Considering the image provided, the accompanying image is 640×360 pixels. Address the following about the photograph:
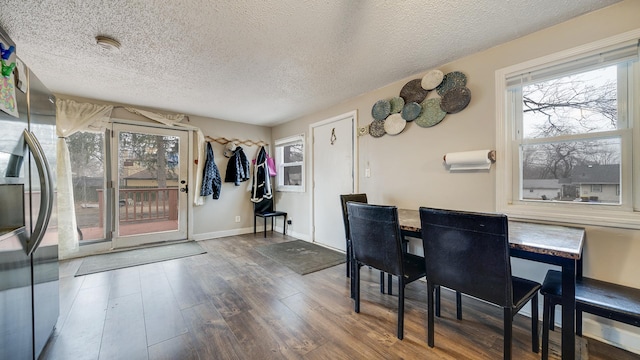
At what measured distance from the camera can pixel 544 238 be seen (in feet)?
4.62

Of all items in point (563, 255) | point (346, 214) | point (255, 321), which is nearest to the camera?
point (563, 255)

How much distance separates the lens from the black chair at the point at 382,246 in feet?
5.48

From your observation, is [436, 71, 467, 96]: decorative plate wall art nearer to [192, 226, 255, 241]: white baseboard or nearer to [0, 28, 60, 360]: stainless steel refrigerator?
[0, 28, 60, 360]: stainless steel refrigerator

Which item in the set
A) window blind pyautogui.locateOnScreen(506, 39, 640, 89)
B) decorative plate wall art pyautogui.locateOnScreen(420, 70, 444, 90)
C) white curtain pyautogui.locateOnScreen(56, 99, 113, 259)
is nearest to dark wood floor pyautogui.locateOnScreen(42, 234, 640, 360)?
white curtain pyautogui.locateOnScreen(56, 99, 113, 259)

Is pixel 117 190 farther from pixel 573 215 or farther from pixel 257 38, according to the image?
pixel 573 215

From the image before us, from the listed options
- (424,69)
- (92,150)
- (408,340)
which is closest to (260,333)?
(408,340)

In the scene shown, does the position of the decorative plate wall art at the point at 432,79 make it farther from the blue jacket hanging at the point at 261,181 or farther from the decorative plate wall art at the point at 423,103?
the blue jacket hanging at the point at 261,181

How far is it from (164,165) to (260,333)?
3.38 metres

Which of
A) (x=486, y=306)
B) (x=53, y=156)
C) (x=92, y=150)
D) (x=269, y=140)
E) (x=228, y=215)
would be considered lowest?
(x=486, y=306)

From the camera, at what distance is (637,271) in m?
1.51

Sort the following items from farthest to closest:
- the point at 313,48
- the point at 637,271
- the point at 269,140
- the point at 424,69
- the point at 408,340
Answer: the point at 269,140
the point at 424,69
the point at 313,48
the point at 408,340
the point at 637,271

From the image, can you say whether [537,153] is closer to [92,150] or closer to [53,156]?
[53,156]

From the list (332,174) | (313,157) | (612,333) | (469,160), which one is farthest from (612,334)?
(313,157)

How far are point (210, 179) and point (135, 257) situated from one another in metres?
1.55
